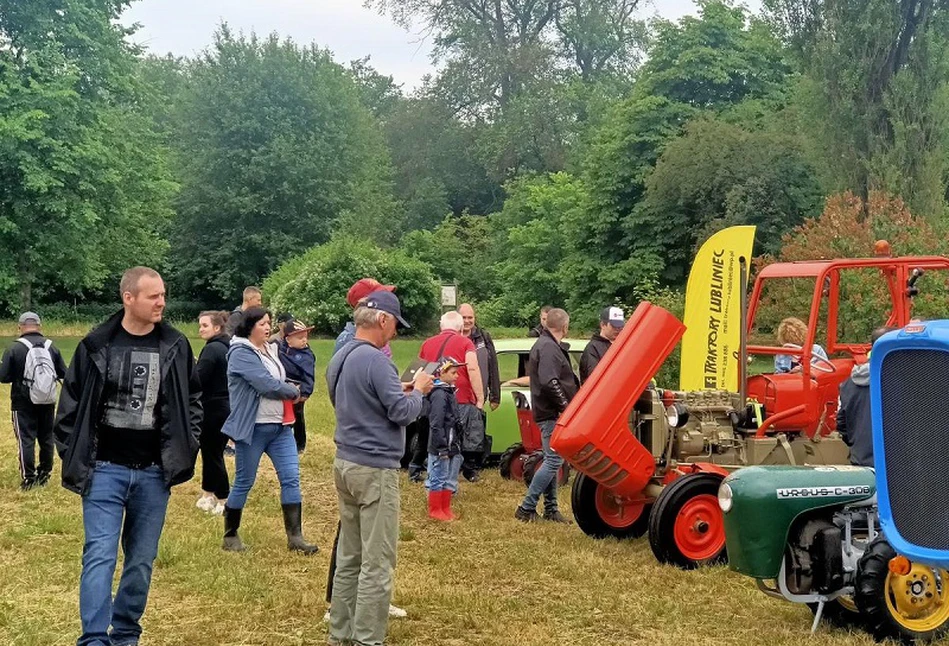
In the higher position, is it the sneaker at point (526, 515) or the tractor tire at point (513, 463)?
the tractor tire at point (513, 463)

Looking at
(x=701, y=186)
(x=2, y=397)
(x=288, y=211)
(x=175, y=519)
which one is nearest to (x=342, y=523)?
(x=175, y=519)

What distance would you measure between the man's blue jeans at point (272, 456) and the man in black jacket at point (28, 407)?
3.01 meters

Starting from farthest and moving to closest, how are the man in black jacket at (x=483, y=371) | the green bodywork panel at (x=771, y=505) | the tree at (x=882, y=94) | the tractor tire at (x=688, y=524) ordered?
1. the tree at (x=882, y=94)
2. the man in black jacket at (x=483, y=371)
3. the tractor tire at (x=688, y=524)
4. the green bodywork panel at (x=771, y=505)

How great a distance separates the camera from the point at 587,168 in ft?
117

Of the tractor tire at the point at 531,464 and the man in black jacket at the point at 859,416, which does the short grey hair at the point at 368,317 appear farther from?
the tractor tire at the point at 531,464

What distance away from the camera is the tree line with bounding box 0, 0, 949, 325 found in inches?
980

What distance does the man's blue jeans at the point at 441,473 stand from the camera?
8.92m

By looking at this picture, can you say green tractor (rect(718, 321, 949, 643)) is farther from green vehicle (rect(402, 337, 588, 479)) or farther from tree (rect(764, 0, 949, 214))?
tree (rect(764, 0, 949, 214))

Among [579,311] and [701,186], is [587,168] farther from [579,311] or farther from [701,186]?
[701,186]

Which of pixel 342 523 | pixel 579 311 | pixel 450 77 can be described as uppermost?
pixel 450 77

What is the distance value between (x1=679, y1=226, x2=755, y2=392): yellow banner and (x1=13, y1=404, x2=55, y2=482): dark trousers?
19.1ft

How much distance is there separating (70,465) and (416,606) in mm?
2388

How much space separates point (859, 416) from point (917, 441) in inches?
75.7

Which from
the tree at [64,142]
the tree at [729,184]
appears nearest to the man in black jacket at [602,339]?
the tree at [729,184]
